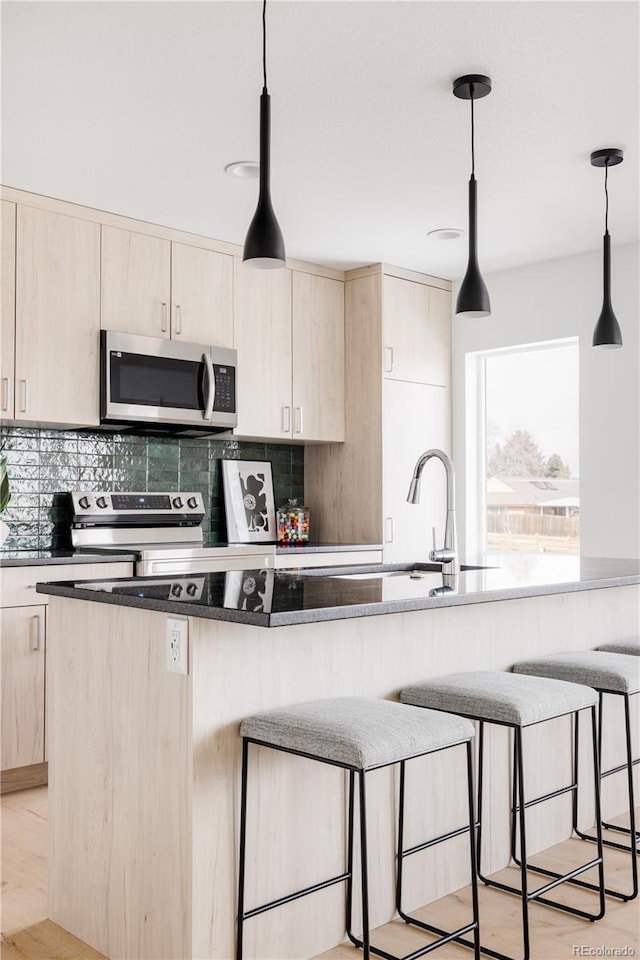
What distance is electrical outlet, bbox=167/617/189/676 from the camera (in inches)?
80.1

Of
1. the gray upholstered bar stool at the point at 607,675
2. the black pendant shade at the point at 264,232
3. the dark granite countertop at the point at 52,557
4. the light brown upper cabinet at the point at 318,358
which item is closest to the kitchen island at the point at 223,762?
the gray upholstered bar stool at the point at 607,675

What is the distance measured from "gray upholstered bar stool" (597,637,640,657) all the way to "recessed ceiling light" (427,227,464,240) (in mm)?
Result: 2241

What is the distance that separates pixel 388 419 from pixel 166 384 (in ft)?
4.54

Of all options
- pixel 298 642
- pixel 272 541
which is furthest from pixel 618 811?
pixel 272 541

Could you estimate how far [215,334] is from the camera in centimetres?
458

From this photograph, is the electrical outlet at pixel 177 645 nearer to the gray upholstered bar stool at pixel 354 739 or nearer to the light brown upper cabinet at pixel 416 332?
the gray upholstered bar stool at pixel 354 739

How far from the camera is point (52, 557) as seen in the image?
3.62 metres

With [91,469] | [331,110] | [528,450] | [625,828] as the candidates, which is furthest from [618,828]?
[91,469]

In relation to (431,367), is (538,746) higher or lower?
lower

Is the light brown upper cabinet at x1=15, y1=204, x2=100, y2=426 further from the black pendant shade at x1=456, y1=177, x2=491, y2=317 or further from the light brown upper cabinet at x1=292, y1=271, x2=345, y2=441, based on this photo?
the black pendant shade at x1=456, y1=177, x2=491, y2=317

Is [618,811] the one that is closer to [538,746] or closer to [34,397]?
[538,746]

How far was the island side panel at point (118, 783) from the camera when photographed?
6.76 ft

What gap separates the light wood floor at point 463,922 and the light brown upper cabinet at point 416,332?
9.86ft

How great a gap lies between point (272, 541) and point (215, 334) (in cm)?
129
